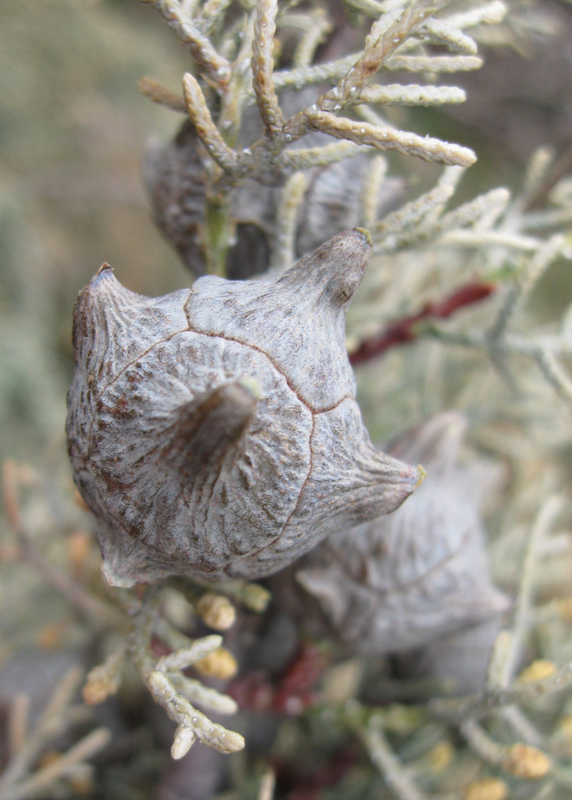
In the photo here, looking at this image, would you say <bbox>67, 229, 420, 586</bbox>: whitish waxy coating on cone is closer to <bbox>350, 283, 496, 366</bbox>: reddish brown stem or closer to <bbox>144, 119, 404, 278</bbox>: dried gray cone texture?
<bbox>144, 119, 404, 278</bbox>: dried gray cone texture

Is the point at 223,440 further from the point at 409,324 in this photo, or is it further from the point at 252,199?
the point at 409,324

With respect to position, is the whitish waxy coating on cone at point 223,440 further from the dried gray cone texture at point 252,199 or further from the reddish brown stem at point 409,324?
the reddish brown stem at point 409,324

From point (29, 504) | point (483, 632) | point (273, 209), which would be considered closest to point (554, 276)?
point (483, 632)

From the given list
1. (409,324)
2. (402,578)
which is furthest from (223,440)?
(409,324)

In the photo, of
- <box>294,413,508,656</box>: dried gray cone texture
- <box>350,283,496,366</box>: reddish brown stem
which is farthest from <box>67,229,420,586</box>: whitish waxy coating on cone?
<box>350,283,496,366</box>: reddish brown stem

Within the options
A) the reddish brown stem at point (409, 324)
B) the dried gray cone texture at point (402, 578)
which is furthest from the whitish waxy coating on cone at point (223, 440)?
the reddish brown stem at point (409, 324)
